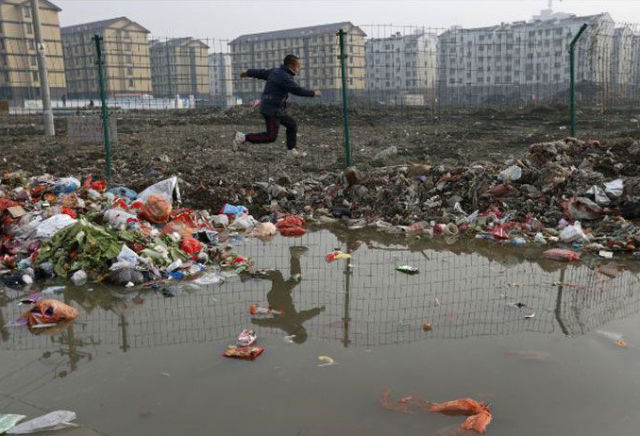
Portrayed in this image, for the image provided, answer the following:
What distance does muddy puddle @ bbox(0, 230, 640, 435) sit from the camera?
2.80 meters

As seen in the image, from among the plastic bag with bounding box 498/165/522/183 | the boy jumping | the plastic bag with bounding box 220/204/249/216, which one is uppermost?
the boy jumping

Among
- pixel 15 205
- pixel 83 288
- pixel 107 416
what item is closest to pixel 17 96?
pixel 15 205

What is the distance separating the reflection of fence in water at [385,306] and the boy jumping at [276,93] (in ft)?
10.5

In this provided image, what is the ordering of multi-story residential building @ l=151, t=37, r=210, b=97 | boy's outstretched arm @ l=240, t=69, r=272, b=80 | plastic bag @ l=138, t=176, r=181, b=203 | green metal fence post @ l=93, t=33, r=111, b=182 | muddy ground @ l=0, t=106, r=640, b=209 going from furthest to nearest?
multi-story residential building @ l=151, t=37, r=210, b=97
muddy ground @ l=0, t=106, r=640, b=209
green metal fence post @ l=93, t=33, r=111, b=182
boy's outstretched arm @ l=240, t=69, r=272, b=80
plastic bag @ l=138, t=176, r=181, b=203

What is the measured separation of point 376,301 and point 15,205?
470cm

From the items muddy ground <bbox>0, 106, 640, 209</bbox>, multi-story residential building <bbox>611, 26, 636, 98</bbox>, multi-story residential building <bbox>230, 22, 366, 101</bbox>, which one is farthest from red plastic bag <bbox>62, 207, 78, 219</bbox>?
multi-story residential building <bbox>611, 26, 636, 98</bbox>

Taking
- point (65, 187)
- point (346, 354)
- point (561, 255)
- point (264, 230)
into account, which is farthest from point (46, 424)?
point (65, 187)

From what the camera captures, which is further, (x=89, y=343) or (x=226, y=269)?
(x=226, y=269)

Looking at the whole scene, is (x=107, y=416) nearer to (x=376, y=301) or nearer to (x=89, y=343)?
(x=89, y=343)

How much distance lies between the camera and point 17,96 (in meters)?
37.2

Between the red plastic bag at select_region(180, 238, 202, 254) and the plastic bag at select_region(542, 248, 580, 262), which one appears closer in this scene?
the plastic bag at select_region(542, 248, 580, 262)

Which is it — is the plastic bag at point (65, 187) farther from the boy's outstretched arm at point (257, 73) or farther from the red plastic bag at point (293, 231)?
the red plastic bag at point (293, 231)

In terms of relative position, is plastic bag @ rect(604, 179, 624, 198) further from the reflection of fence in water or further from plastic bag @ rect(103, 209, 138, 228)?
plastic bag @ rect(103, 209, 138, 228)

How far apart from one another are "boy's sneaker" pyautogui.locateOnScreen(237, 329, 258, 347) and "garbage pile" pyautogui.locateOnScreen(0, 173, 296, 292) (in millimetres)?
1326
